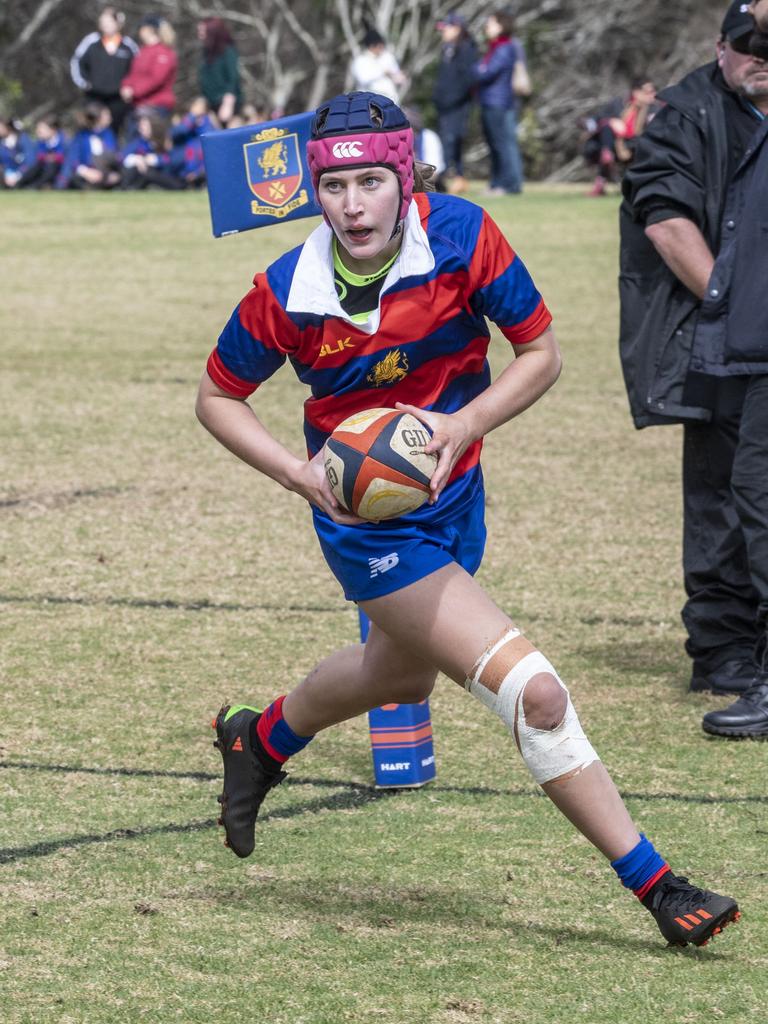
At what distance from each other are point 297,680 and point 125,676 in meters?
0.58

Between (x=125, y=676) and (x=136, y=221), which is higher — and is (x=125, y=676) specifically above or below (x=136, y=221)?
above

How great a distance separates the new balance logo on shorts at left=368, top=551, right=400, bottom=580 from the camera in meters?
3.99

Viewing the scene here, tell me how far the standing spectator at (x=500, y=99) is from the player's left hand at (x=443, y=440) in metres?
18.8

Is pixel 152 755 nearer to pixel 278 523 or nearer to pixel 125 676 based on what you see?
pixel 125 676

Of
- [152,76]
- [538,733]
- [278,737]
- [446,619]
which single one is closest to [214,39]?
[152,76]

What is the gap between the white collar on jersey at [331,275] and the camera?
3965mm

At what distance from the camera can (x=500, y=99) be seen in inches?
878

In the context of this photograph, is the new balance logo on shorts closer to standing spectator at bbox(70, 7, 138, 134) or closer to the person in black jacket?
the person in black jacket

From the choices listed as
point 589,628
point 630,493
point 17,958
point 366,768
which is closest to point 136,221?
point 630,493

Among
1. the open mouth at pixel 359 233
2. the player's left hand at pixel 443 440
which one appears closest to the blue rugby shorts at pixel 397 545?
the player's left hand at pixel 443 440

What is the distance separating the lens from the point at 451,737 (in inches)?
219

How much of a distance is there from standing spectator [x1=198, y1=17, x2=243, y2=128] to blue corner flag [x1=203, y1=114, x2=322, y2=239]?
19.5m

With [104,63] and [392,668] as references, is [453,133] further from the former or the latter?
[392,668]

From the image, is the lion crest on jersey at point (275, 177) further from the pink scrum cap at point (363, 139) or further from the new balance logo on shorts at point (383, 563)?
the new balance logo on shorts at point (383, 563)
